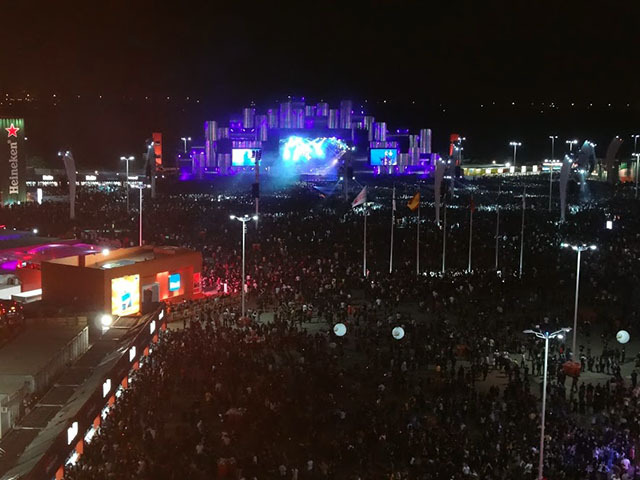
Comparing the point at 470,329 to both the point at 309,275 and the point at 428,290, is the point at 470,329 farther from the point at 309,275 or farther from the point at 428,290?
the point at 309,275

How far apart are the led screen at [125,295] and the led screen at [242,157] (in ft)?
194

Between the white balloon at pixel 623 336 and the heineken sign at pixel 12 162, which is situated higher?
the heineken sign at pixel 12 162

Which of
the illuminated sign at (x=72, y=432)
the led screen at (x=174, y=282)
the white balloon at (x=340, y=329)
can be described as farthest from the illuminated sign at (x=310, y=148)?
the illuminated sign at (x=72, y=432)

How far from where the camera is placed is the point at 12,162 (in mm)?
55031

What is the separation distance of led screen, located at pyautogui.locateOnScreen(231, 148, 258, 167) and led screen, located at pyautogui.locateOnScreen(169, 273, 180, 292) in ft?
186

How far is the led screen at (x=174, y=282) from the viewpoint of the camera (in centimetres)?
2842

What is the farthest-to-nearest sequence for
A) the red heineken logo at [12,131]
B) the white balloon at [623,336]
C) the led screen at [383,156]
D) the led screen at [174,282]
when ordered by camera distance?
the led screen at [383,156] → the red heineken logo at [12,131] → the led screen at [174,282] → the white balloon at [623,336]

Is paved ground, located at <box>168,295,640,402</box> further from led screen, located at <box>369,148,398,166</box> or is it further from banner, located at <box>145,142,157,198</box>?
led screen, located at <box>369,148,398,166</box>

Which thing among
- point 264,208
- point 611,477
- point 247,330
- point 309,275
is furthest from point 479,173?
point 611,477

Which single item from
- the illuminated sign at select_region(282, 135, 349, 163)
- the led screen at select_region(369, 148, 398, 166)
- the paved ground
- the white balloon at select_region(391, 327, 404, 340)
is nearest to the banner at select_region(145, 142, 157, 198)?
the illuminated sign at select_region(282, 135, 349, 163)

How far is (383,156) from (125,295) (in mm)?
64686

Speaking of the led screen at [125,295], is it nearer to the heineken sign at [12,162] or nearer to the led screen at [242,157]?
the heineken sign at [12,162]

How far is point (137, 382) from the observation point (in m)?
17.6

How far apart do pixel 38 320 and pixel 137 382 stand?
601cm
